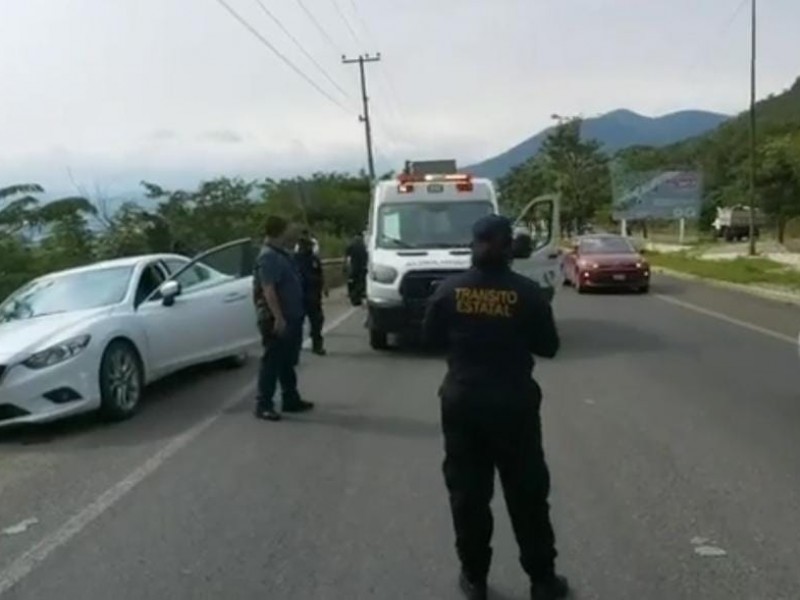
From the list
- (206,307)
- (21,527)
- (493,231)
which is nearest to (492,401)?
(493,231)

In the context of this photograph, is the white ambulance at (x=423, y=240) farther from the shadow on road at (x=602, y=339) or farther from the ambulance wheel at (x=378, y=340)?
the shadow on road at (x=602, y=339)

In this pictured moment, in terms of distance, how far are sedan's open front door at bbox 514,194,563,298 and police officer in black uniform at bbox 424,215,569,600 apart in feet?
31.0

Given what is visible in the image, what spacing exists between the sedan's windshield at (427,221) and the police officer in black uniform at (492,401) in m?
10.3

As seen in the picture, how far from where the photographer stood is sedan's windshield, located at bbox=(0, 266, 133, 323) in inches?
409

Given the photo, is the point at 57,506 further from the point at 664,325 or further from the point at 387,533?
the point at 664,325

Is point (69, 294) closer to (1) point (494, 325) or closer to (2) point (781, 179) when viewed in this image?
(1) point (494, 325)

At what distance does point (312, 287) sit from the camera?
13.8 metres

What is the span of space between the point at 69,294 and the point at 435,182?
6.26m

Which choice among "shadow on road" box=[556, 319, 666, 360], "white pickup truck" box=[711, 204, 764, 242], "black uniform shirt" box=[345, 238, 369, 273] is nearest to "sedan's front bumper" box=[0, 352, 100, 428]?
"shadow on road" box=[556, 319, 666, 360]

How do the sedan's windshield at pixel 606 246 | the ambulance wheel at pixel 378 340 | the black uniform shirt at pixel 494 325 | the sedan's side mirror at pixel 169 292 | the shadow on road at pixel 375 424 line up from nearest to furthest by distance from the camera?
the black uniform shirt at pixel 494 325 < the shadow on road at pixel 375 424 < the sedan's side mirror at pixel 169 292 < the ambulance wheel at pixel 378 340 < the sedan's windshield at pixel 606 246

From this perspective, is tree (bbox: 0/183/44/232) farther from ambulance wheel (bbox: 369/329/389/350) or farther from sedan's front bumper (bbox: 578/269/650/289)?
sedan's front bumper (bbox: 578/269/650/289)

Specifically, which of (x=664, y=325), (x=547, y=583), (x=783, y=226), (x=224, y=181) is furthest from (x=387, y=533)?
(x=783, y=226)

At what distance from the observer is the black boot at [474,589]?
4633mm

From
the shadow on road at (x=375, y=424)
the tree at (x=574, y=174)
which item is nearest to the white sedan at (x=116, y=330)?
the shadow on road at (x=375, y=424)
